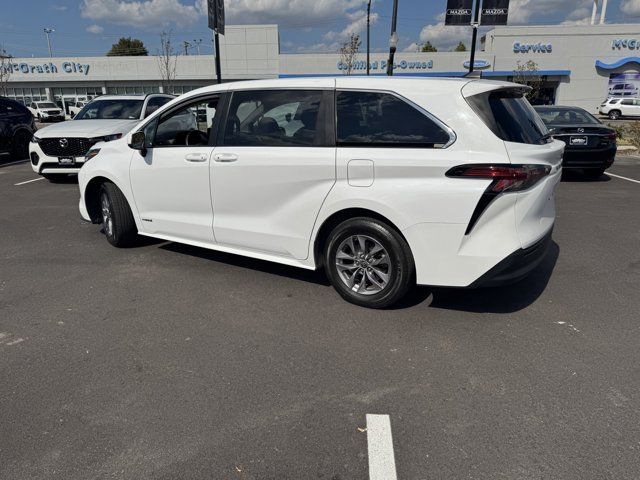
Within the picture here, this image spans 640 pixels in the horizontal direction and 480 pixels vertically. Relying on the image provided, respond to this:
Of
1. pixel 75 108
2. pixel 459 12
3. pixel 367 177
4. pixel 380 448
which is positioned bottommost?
pixel 380 448

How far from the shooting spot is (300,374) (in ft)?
10.3

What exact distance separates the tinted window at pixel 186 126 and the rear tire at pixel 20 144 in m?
11.0

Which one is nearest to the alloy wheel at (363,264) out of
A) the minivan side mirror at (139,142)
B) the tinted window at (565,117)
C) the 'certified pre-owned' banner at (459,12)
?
the minivan side mirror at (139,142)

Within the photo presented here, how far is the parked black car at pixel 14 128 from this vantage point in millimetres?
13023

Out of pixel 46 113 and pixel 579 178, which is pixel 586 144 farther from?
pixel 46 113

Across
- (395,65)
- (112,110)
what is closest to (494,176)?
(112,110)

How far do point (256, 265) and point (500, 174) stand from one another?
8.90 feet

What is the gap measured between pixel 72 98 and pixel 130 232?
56.5m

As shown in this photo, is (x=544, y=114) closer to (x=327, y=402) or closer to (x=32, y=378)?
(x=327, y=402)

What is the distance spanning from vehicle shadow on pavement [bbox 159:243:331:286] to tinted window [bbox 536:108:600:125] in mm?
7703

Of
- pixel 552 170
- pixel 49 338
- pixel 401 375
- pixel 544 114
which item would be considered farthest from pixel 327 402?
pixel 544 114

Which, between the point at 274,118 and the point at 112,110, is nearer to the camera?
the point at 274,118

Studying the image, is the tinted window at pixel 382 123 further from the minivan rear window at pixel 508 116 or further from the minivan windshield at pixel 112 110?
the minivan windshield at pixel 112 110

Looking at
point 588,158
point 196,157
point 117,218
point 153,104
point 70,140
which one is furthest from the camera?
point 153,104
